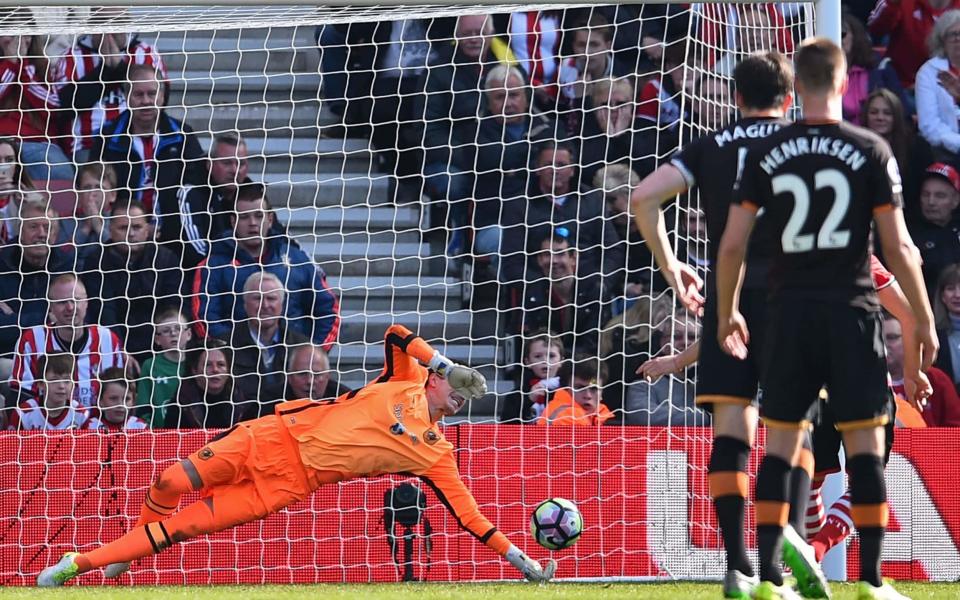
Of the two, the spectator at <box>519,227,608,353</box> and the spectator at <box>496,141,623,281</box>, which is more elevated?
the spectator at <box>496,141,623,281</box>

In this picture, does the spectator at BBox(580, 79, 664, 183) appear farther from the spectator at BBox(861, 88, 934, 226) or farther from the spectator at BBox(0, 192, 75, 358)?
the spectator at BBox(0, 192, 75, 358)

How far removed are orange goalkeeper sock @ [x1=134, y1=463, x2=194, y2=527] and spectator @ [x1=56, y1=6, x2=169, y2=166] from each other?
10.0ft

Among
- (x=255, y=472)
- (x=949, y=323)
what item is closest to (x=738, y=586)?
(x=255, y=472)

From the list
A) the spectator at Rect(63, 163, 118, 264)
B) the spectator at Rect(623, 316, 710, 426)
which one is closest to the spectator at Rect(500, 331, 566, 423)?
the spectator at Rect(623, 316, 710, 426)

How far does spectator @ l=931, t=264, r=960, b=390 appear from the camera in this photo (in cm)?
939

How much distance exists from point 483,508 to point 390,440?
829 mm

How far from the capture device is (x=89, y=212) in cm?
941

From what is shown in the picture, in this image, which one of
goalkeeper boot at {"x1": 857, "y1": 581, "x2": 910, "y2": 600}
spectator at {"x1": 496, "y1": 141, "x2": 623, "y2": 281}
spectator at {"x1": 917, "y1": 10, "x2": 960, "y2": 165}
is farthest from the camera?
spectator at {"x1": 917, "y1": 10, "x2": 960, "y2": 165}

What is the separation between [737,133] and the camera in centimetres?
496

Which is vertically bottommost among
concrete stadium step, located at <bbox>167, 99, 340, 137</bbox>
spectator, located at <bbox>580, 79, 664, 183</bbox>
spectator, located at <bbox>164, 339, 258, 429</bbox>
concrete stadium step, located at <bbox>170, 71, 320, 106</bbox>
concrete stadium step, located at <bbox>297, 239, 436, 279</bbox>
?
spectator, located at <bbox>164, 339, 258, 429</bbox>

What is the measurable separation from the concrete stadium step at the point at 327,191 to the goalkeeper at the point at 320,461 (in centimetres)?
282

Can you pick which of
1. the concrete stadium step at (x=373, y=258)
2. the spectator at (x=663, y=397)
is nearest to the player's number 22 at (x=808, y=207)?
the spectator at (x=663, y=397)

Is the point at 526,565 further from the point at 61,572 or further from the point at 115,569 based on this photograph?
the point at 61,572

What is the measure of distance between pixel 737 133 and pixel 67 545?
455 cm
